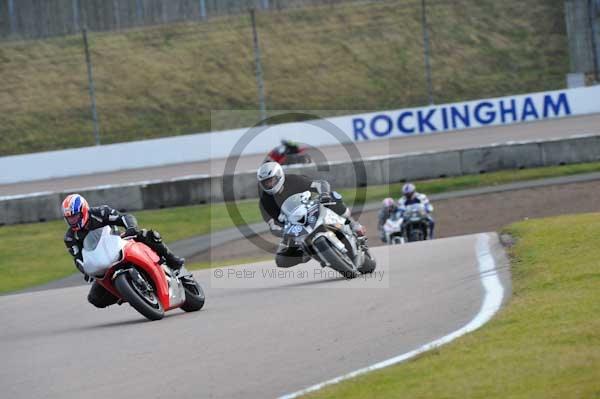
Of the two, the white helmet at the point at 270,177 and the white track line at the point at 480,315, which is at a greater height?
the white helmet at the point at 270,177

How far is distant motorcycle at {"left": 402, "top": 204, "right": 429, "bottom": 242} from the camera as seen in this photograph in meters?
20.7

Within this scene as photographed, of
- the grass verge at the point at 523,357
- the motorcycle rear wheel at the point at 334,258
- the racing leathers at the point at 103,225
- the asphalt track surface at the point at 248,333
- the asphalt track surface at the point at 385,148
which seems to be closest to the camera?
the grass verge at the point at 523,357

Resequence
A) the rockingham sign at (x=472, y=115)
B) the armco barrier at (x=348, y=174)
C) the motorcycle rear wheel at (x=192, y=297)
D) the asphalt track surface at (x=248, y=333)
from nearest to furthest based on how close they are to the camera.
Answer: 1. the asphalt track surface at (x=248, y=333)
2. the motorcycle rear wheel at (x=192, y=297)
3. the armco barrier at (x=348, y=174)
4. the rockingham sign at (x=472, y=115)

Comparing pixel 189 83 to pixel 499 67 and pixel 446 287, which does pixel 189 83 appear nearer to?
pixel 499 67

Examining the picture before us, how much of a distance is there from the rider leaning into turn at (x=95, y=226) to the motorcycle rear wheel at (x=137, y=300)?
421mm

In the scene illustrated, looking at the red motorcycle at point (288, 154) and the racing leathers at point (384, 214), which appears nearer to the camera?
the racing leathers at point (384, 214)

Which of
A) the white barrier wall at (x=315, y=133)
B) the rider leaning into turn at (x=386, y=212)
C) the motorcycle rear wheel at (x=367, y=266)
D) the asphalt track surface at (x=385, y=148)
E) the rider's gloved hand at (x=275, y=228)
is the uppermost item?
the white barrier wall at (x=315, y=133)

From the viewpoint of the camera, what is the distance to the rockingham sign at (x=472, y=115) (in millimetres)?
33469

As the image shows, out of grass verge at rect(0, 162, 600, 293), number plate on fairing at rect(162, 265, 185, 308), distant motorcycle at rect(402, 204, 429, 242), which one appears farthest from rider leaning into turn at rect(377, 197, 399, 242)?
number plate on fairing at rect(162, 265, 185, 308)

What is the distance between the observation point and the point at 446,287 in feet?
34.0

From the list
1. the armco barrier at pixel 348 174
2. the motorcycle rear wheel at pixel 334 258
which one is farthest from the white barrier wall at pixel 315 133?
the motorcycle rear wheel at pixel 334 258

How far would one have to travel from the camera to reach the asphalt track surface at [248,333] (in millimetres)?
7199

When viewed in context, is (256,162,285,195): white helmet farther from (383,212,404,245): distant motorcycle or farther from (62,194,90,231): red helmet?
(383,212,404,245): distant motorcycle

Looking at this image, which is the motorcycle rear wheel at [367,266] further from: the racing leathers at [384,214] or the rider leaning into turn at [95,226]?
the racing leathers at [384,214]
